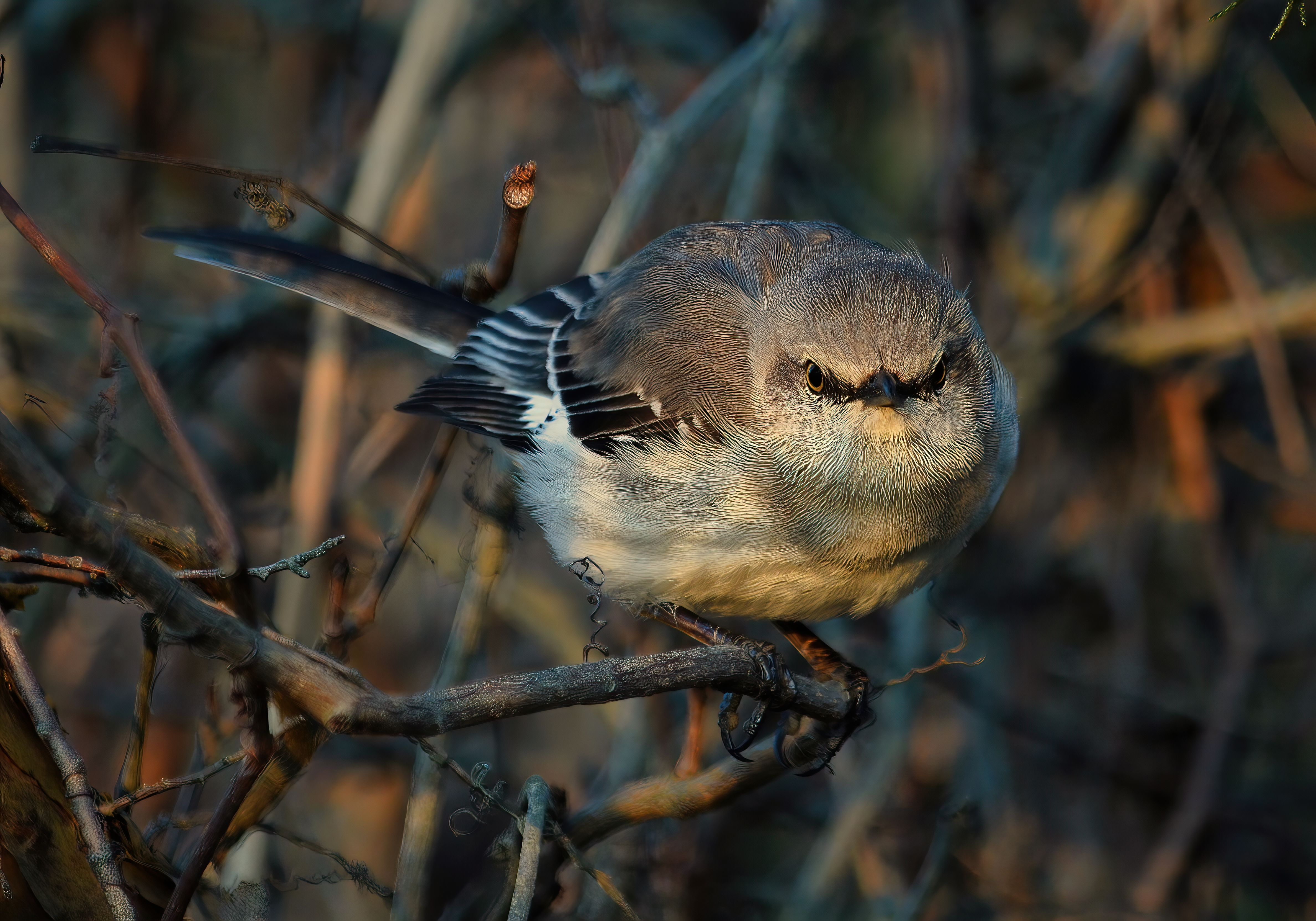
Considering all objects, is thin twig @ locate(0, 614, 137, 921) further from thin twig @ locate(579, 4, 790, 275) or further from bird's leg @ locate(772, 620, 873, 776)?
thin twig @ locate(579, 4, 790, 275)

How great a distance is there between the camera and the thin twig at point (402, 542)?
271cm

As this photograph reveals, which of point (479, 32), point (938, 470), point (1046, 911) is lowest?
point (1046, 911)

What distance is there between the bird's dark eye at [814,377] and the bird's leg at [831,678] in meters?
0.89

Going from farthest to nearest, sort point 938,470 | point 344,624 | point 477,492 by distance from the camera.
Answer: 1. point 477,492
2. point 938,470
3. point 344,624

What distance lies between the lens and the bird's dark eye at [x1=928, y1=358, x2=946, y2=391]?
3133mm

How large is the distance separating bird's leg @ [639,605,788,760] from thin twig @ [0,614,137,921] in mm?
1671

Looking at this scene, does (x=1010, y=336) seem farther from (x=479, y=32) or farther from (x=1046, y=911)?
(x=479, y=32)

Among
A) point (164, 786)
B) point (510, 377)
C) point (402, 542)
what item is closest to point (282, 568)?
point (164, 786)

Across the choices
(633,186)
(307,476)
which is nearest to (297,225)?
(307,476)

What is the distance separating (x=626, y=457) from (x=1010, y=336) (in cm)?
262

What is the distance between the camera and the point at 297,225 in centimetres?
488

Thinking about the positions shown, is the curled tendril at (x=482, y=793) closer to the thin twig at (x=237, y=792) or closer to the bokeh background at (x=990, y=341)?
the thin twig at (x=237, y=792)

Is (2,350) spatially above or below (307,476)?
above

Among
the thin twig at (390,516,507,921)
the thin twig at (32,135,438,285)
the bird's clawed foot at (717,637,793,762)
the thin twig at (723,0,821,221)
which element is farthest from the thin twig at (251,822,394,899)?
the thin twig at (723,0,821,221)
